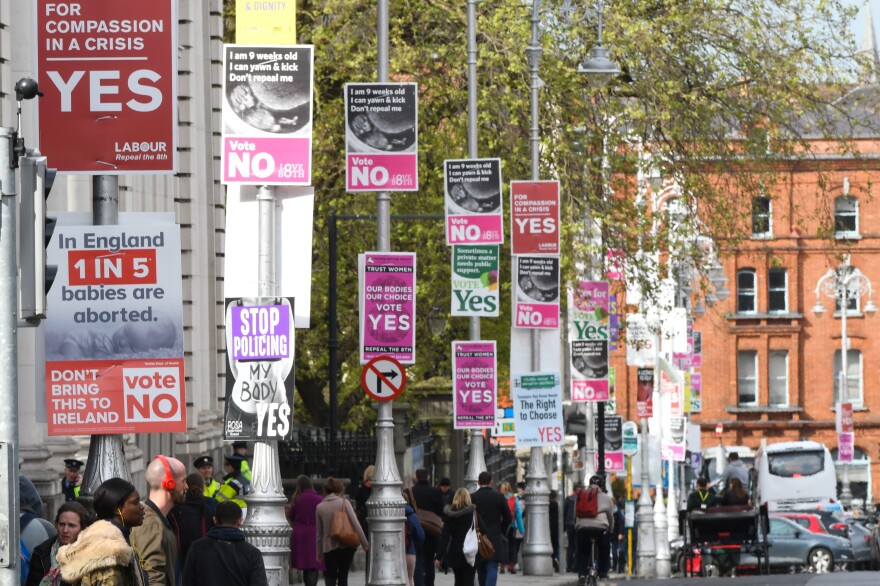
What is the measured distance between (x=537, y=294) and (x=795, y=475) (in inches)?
1148

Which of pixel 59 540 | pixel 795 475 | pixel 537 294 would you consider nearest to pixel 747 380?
pixel 795 475

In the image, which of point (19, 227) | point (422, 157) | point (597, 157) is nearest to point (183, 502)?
point (19, 227)

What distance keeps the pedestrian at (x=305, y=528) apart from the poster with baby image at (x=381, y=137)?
328 cm

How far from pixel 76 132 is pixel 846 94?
2746cm

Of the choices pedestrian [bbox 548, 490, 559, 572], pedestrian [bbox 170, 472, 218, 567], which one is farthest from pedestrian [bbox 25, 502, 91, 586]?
pedestrian [bbox 548, 490, 559, 572]

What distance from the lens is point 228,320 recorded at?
1566cm

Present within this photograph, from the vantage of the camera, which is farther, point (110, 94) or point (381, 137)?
point (381, 137)

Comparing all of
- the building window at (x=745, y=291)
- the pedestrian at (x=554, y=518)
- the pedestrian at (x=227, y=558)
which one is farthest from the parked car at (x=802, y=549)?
the building window at (x=745, y=291)

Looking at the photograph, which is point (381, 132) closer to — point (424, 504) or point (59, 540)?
point (424, 504)

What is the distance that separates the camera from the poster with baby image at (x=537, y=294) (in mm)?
30406

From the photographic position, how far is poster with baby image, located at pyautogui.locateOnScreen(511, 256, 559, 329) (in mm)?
30406

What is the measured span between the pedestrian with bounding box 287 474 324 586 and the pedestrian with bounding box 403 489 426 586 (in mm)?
1179

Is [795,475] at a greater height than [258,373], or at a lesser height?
lesser

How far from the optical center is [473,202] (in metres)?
28.4
